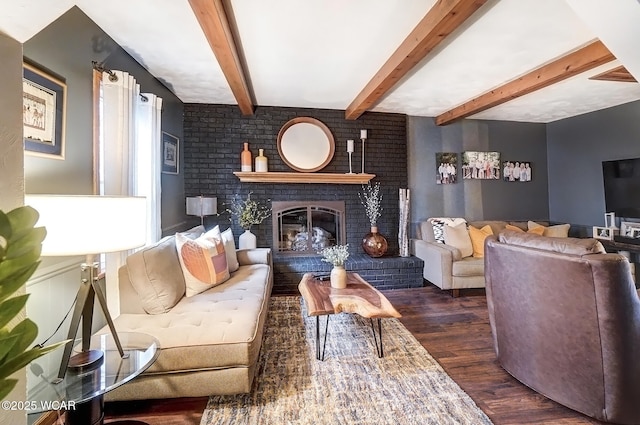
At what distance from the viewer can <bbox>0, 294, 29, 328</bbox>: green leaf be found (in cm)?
48

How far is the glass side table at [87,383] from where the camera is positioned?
4.01ft

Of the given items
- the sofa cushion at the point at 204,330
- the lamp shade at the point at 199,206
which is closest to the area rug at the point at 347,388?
the sofa cushion at the point at 204,330

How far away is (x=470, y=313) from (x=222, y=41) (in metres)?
3.35

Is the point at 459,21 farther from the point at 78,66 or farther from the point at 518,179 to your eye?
the point at 518,179

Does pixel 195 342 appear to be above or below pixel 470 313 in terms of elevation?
above

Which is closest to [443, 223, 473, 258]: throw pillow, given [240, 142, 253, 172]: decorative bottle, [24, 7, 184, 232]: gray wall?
[240, 142, 253, 172]: decorative bottle

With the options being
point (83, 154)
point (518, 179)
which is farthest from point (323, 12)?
point (518, 179)

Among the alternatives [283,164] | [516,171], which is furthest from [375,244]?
[516,171]

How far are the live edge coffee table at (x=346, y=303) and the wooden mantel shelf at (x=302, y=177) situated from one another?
1840 millimetres

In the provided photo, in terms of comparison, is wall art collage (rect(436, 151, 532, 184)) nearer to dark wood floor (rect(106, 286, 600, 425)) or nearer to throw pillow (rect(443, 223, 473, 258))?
throw pillow (rect(443, 223, 473, 258))

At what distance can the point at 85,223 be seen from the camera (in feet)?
4.35

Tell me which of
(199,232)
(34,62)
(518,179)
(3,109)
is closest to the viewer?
(3,109)

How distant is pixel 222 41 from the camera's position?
7.09 feet

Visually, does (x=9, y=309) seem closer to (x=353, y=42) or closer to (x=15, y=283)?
(x=15, y=283)
